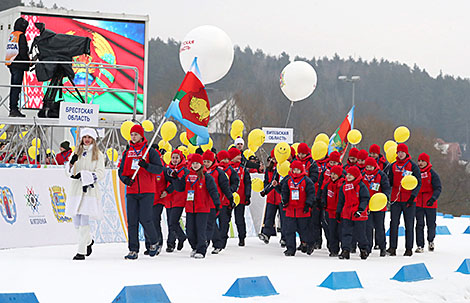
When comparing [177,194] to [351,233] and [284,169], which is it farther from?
[351,233]

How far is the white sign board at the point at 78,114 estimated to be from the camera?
12945 mm

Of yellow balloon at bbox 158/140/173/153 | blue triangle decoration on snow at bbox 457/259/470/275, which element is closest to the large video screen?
yellow balloon at bbox 158/140/173/153

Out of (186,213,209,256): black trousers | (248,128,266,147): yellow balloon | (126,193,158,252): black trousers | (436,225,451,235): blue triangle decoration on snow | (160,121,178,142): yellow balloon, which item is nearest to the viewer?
(126,193,158,252): black trousers

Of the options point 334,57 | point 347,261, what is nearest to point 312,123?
point 334,57

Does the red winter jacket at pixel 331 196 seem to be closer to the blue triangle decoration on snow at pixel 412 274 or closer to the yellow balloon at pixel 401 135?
the yellow balloon at pixel 401 135

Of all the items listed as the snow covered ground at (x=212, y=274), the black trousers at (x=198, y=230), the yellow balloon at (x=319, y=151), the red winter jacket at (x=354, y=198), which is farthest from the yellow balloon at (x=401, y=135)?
the black trousers at (x=198, y=230)

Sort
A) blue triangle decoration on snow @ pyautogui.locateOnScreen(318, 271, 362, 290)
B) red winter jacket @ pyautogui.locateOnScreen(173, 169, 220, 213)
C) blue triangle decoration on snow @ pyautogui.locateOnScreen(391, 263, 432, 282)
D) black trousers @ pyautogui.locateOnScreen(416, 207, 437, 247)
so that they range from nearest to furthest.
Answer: blue triangle decoration on snow @ pyautogui.locateOnScreen(318, 271, 362, 290) → blue triangle decoration on snow @ pyautogui.locateOnScreen(391, 263, 432, 282) → red winter jacket @ pyautogui.locateOnScreen(173, 169, 220, 213) → black trousers @ pyautogui.locateOnScreen(416, 207, 437, 247)

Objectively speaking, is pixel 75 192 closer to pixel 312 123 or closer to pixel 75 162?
pixel 75 162

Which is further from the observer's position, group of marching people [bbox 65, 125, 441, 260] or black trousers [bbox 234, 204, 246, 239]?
black trousers [bbox 234, 204, 246, 239]

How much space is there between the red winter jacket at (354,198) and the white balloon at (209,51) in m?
5.40

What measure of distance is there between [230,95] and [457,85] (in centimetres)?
4369

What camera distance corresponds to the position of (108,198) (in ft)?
43.0

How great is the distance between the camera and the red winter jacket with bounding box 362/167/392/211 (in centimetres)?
1223

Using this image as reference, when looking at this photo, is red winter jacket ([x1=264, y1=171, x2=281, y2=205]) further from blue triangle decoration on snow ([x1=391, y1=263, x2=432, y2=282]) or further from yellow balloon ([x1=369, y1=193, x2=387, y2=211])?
blue triangle decoration on snow ([x1=391, y1=263, x2=432, y2=282])
